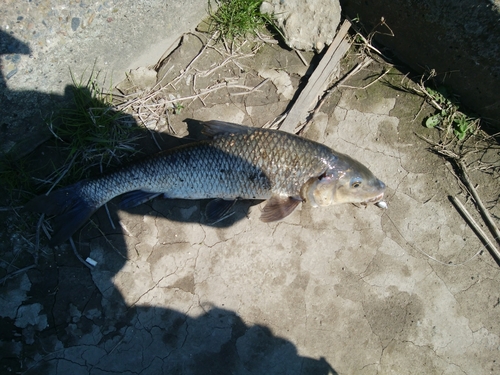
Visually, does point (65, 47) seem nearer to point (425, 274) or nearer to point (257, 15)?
point (257, 15)

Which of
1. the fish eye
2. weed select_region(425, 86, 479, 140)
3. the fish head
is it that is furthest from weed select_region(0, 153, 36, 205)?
weed select_region(425, 86, 479, 140)

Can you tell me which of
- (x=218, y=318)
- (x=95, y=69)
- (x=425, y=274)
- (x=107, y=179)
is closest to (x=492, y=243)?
(x=425, y=274)

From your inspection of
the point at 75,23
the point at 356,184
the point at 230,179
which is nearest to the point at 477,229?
the point at 356,184

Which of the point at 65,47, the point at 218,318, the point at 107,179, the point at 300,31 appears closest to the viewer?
the point at 65,47

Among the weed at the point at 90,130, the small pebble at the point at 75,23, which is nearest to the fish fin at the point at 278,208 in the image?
the weed at the point at 90,130

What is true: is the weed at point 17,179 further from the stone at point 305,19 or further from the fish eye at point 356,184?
the fish eye at point 356,184

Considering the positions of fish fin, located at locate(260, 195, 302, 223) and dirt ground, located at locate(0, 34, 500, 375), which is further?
dirt ground, located at locate(0, 34, 500, 375)

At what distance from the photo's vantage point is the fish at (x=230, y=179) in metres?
3.21

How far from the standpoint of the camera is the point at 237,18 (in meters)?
3.79

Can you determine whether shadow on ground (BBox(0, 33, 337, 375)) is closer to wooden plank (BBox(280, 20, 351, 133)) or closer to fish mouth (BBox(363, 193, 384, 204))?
fish mouth (BBox(363, 193, 384, 204))

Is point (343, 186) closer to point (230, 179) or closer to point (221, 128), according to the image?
point (230, 179)

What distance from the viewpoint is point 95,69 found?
3402 millimetres

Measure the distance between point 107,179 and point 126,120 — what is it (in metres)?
0.70

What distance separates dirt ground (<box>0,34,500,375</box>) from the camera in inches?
139
